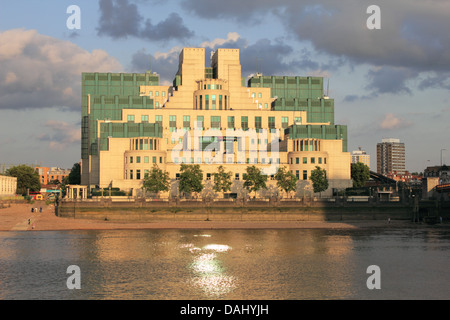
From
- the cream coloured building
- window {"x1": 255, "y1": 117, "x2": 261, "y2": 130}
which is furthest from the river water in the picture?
window {"x1": 255, "y1": 117, "x2": 261, "y2": 130}

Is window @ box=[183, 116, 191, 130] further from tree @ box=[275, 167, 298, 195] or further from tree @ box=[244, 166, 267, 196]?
tree @ box=[275, 167, 298, 195]

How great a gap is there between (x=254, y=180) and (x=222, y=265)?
87.5 metres

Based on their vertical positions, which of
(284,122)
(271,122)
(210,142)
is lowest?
(210,142)

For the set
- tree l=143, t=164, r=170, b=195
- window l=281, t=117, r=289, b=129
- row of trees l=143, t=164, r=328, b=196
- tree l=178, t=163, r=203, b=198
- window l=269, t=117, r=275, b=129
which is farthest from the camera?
window l=281, t=117, r=289, b=129

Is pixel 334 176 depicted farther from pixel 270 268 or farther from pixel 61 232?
pixel 270 268

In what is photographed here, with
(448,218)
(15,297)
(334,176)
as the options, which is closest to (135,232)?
(15,297)

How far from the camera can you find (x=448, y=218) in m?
137

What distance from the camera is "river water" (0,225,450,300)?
57.8 metres

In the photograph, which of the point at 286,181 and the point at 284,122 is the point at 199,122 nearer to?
the point at 284,122

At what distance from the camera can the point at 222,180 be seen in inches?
6481

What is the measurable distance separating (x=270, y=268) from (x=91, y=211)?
2704 inches

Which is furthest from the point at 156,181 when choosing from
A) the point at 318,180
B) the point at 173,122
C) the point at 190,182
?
the point at 318,180

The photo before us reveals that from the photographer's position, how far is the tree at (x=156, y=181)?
154 meters

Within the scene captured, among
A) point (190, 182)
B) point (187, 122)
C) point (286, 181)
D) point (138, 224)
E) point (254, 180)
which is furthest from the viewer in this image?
point (187, 122)
